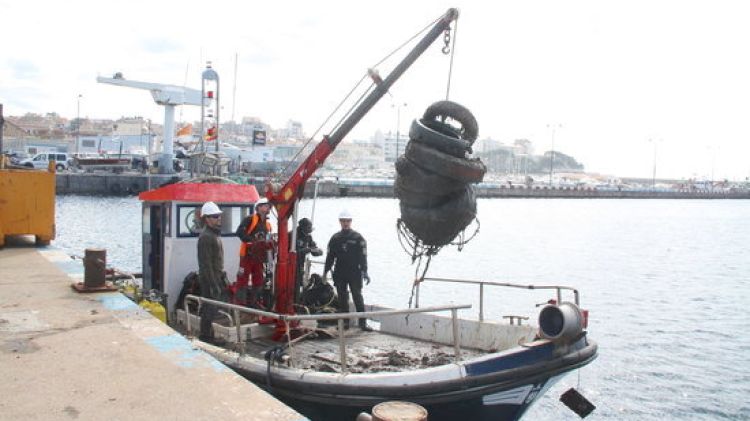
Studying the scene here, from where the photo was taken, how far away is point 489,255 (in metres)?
33.3

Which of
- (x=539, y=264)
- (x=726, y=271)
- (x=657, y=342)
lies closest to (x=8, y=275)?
(x=657, y=342)

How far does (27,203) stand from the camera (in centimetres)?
1225

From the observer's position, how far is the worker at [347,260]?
8.46 m

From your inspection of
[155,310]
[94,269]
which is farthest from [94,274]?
[155,310]

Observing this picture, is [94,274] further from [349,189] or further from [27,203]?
[349,189]

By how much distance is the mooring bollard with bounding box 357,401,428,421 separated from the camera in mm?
3414

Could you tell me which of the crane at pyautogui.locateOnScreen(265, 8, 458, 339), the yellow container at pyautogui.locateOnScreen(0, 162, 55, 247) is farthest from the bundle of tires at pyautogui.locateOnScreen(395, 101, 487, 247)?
the yellow container at pyautogui.locateOnScreen(0, 162, 55, 247)

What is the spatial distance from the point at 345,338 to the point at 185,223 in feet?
9.54

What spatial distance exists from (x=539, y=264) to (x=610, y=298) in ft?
29.2

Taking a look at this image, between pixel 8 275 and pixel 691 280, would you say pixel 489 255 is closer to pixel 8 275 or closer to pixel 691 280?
pixel 691 280

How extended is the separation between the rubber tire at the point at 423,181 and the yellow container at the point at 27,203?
8.23 meters

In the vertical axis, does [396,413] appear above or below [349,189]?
below

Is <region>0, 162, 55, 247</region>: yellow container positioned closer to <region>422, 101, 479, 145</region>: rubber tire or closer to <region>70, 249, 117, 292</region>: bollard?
<region>70, 249, 117, 292</region>: bollard

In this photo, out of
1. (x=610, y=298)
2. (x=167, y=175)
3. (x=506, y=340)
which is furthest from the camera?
(x=167, y=175)
